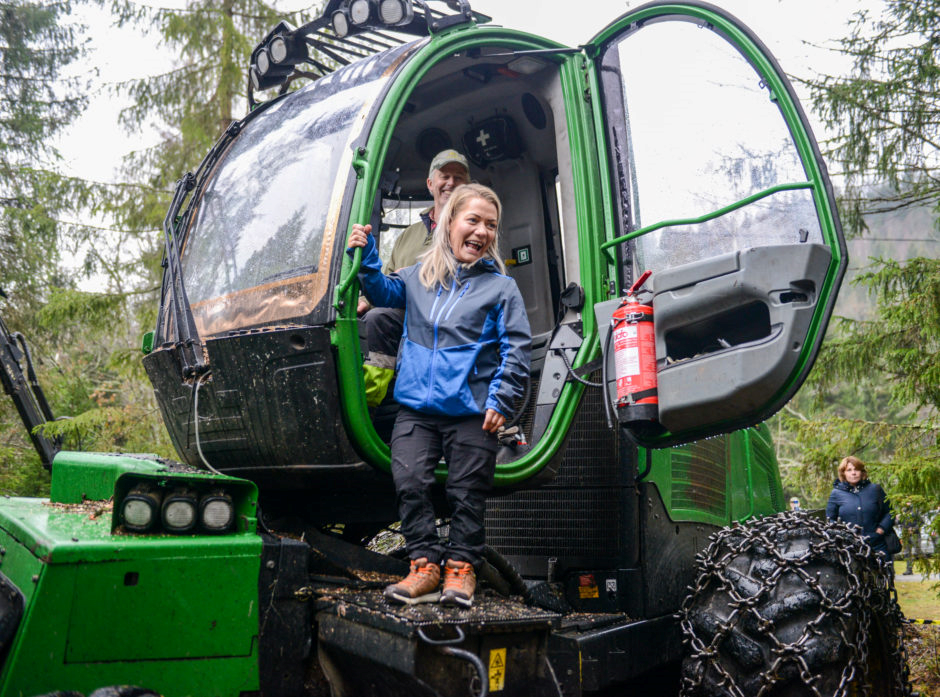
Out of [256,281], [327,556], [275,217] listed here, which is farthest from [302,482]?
[275,217]

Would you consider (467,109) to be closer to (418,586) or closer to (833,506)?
(418,586)

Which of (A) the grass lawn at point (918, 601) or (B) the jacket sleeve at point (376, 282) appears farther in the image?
(A) the grass lawn at point (918, 601)

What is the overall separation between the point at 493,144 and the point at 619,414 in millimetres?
2066

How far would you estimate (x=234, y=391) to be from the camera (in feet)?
10.5

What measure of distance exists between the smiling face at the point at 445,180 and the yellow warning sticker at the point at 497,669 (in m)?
2.23

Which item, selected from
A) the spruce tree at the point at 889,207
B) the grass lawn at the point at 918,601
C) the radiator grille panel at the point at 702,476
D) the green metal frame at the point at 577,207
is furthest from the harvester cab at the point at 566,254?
the grass lawn at the point at 918,601

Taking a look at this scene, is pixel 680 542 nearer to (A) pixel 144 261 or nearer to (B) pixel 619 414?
(B) pixel 619 414

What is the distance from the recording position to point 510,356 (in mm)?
3102

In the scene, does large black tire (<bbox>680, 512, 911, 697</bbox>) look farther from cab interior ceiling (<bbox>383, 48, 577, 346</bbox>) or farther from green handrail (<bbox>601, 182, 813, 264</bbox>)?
cab interior ceiling (<bbox>383, 48, 577, 346</bbox>)

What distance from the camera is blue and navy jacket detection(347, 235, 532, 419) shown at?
3.06m

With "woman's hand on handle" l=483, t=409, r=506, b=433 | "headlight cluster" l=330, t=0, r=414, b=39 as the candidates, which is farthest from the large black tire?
"headlight cluster" l=330, t=0, r=414, b=39

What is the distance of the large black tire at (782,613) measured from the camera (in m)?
3.23

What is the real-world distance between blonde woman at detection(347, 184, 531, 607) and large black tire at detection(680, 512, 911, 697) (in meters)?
1.10

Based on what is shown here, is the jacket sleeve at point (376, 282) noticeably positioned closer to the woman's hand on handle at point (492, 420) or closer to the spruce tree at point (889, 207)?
the woman's hand on handle at point (492, 420)
